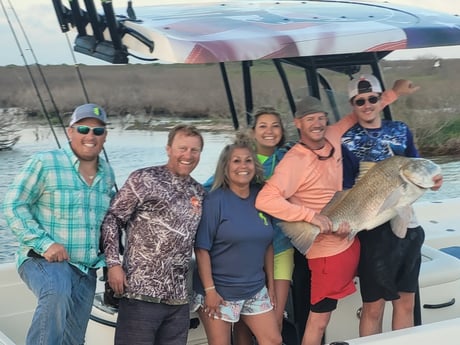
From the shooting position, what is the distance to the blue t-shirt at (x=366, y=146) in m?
3.07

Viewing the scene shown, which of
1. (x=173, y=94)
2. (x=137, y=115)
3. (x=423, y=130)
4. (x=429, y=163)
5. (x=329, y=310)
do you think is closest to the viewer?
(x=429, y=163)

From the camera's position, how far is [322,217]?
113 inches

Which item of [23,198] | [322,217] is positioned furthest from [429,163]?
[23,198]

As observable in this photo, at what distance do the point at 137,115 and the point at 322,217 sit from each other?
A: 9443 millimetres

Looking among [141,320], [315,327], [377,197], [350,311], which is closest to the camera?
[141,320]

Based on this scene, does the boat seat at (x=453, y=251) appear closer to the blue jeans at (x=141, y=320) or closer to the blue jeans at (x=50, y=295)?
the blue jeans at (x=141, y=320)

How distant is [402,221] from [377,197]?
200 mm

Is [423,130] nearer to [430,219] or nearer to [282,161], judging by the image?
[430,219]

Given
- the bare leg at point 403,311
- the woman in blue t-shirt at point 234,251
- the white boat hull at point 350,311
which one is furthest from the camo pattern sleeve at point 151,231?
the bare leg at point 403,311

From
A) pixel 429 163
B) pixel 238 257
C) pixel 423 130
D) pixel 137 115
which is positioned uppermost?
pixel 429 163

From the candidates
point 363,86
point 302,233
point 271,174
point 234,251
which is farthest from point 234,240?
point 363,86

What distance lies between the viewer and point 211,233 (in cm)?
286

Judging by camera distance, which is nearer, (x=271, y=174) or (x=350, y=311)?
(x=271, y=174)

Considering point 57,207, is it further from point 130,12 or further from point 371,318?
point 371,318
